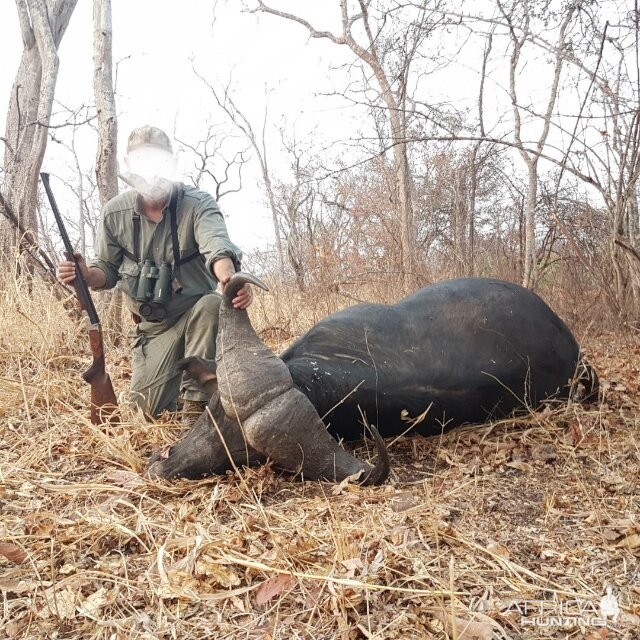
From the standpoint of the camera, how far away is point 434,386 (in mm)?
3215

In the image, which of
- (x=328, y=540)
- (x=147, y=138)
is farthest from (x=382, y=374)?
(x=147, y=138)

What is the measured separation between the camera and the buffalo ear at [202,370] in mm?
2697

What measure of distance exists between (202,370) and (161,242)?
1457 mm

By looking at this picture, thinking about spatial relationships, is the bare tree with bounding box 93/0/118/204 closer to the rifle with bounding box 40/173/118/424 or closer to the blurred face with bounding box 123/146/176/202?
the blurred face with bounding box 123/146/176/202

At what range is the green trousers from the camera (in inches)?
A: 151

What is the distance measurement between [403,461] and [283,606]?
138 cm

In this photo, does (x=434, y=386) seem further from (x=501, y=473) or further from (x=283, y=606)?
(x=283, y=606)

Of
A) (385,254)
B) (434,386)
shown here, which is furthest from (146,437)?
(385,254)

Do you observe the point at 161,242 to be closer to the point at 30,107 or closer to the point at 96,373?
the point at 96,373

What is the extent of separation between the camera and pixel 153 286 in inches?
152

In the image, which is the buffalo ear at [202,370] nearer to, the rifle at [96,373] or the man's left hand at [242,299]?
the man's left hand at [242,299]

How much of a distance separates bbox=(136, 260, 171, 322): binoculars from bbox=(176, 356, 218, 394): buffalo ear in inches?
48.2

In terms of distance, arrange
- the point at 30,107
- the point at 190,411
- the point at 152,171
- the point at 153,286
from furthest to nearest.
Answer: the point at 30,107 → the point at 153,286 → the point at 152,171 → the point at 190,411

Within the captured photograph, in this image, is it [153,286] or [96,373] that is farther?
[153,286]
